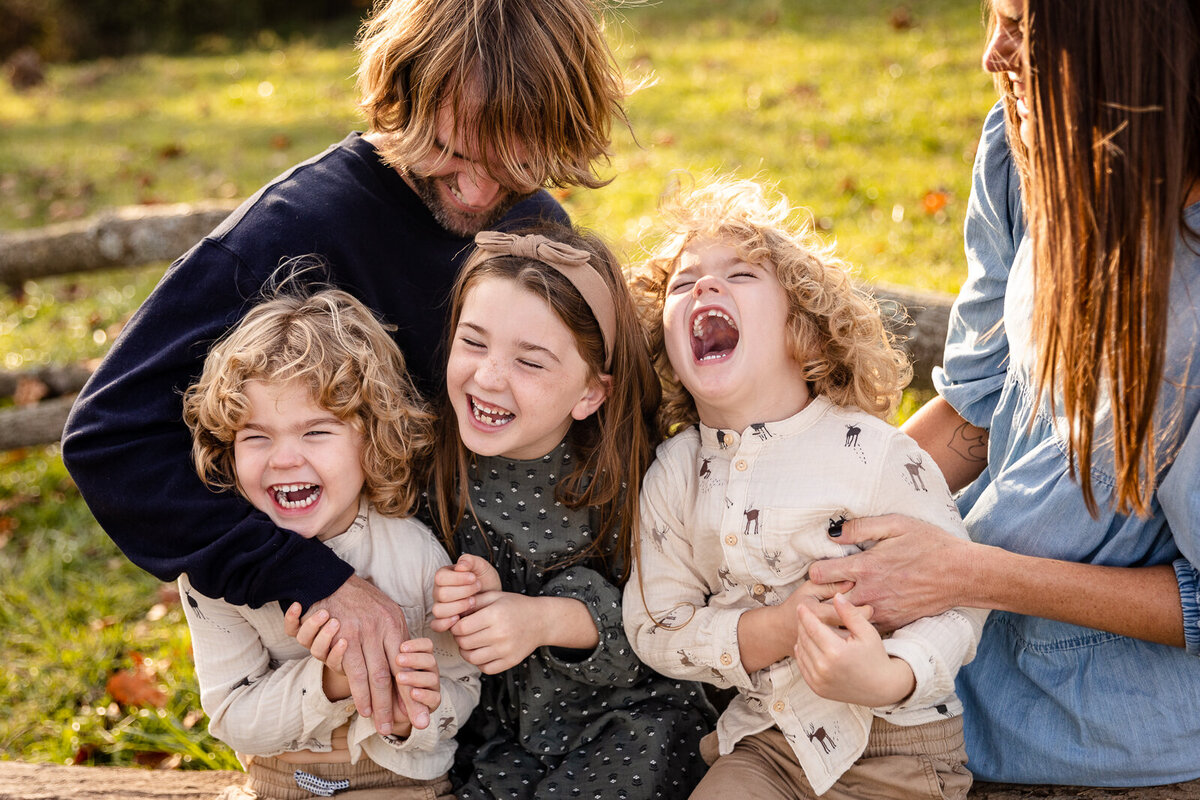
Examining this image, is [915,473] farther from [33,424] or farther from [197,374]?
[33,424]

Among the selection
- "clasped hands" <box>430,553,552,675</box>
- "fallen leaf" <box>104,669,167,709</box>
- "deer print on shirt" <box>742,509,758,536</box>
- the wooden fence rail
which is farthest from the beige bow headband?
the wooden fence rail

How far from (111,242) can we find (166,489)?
3.04 meters

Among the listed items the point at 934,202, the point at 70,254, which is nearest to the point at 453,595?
the point at 70,254

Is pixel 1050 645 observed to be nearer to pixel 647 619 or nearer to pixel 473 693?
pixel 647 619

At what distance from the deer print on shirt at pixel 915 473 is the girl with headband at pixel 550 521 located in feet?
2.06

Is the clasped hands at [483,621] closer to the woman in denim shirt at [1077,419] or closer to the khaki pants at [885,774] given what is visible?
the khaki pants at [885,774]

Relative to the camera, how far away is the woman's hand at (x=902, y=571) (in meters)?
2.09

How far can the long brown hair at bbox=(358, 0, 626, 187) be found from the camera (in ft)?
7.86

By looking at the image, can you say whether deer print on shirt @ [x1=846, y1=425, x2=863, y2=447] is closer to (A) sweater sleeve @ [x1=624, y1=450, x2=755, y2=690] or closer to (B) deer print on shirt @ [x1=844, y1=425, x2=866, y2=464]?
(B) deer print on shirt @ [x1=844, y1=425, x2=866, y2=464]

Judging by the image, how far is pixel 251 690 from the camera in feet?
7.71

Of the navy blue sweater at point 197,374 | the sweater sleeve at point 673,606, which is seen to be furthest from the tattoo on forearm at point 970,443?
the navy blue sweater at point 197,374

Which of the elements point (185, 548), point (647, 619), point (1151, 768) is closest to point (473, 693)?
point (647, 619)

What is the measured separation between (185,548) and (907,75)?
689cm

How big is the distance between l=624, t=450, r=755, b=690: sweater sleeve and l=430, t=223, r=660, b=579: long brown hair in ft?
0.23
